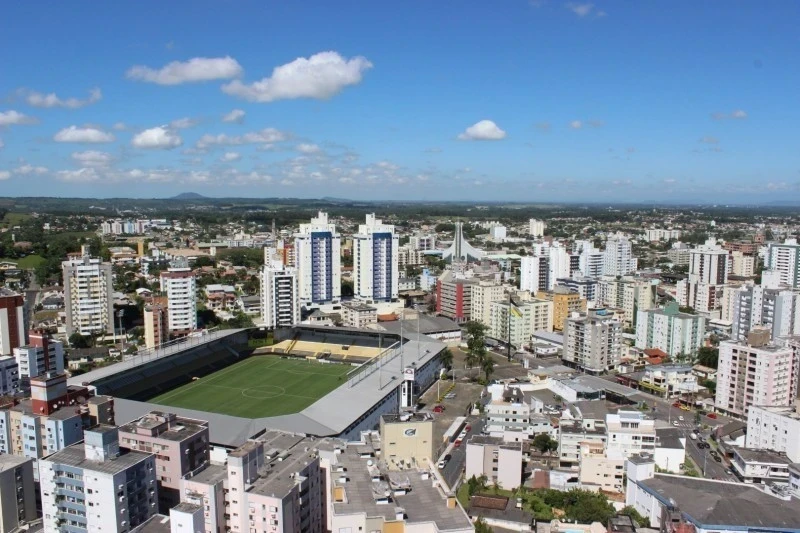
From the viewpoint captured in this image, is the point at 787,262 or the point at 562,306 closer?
the point at 562,306

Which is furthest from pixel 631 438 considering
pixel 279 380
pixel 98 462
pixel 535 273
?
pixel 535 273

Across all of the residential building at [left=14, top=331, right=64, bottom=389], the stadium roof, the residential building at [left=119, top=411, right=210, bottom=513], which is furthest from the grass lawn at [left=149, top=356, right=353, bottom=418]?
the residential building at [left=119, top=411, right=210, bottom=513]

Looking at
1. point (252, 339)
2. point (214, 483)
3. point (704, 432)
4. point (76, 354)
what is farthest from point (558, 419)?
point (76, 354)

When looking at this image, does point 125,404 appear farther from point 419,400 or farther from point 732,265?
point 732,265

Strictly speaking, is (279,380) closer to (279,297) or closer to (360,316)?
(279,297)

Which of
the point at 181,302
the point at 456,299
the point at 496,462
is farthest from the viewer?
the point at 456,299

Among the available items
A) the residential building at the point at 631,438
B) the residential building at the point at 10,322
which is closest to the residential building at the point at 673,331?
the residential building at the point at 631,438
